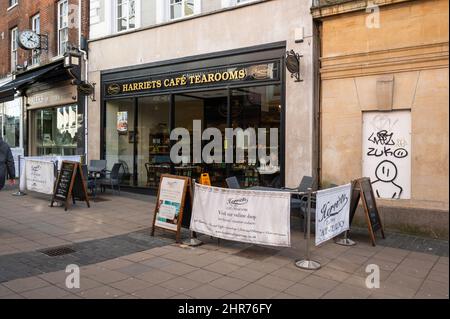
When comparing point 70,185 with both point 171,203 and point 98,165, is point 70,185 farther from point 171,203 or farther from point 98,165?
point 171,203

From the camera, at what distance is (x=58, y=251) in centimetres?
616

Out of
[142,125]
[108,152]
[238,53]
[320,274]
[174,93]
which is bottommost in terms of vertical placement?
[320,274]

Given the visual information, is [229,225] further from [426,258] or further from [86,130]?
[86,130]

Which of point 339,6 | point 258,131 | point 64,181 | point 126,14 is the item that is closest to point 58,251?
point 64,181

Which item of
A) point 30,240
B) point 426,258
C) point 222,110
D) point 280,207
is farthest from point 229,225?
point 222,110

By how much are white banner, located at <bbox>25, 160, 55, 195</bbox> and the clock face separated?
250 inches

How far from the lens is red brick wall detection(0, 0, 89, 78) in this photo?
14.3 m

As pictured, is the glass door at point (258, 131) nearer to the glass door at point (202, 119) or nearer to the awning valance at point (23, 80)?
the glass door at point (202, 119)

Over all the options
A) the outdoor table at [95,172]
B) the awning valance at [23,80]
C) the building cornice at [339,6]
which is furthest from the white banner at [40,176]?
the building cornice at [339,6]

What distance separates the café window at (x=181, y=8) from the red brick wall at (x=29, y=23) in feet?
12.5

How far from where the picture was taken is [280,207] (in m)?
5.64

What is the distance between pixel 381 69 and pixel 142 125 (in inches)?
299

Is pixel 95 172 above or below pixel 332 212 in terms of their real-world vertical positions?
above

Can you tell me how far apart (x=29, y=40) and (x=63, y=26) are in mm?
1558
